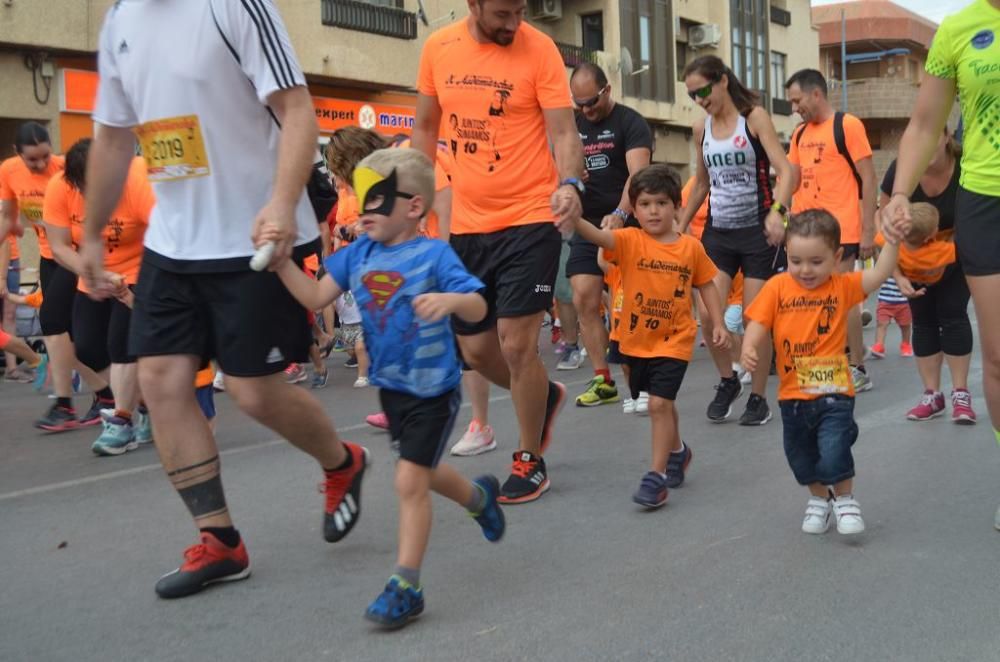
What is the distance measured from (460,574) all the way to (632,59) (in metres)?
32.2

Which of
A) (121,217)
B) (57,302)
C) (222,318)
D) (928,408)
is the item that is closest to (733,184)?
(928,408)

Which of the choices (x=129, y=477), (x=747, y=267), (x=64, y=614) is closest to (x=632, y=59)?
(x=747, y=267)

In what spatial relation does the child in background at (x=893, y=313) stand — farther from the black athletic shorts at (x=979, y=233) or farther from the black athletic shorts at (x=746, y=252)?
the black athletic shorts at (x=979, y=233)

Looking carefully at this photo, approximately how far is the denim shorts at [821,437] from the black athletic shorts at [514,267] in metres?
1.20

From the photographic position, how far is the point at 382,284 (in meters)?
3.99

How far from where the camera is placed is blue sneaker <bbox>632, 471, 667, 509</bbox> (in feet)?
16.7

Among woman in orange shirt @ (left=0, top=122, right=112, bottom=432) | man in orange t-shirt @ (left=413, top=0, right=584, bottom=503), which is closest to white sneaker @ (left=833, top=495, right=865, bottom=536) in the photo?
man in orange t-shirt @ (left=413, top=0, right=584, bottom=503)

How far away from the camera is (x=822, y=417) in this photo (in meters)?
4.69

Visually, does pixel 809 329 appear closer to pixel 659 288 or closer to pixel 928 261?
pixel 659 288

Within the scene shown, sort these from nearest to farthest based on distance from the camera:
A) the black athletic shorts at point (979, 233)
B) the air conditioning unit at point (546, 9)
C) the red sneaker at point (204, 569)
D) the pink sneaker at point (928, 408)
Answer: the red sneaker at point (204, 569) → the black athletic shorts at point (979, 233) → the pink sneaker at point (928, 408) → the air conditioning unit at point (546, 9)

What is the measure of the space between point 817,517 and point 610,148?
404cm

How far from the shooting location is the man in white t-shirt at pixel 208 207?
13.1 feet

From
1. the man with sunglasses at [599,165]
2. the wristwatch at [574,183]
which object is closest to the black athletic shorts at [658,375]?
the wristwatch at [574,183]

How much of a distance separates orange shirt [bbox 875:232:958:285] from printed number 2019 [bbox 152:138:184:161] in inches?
179
